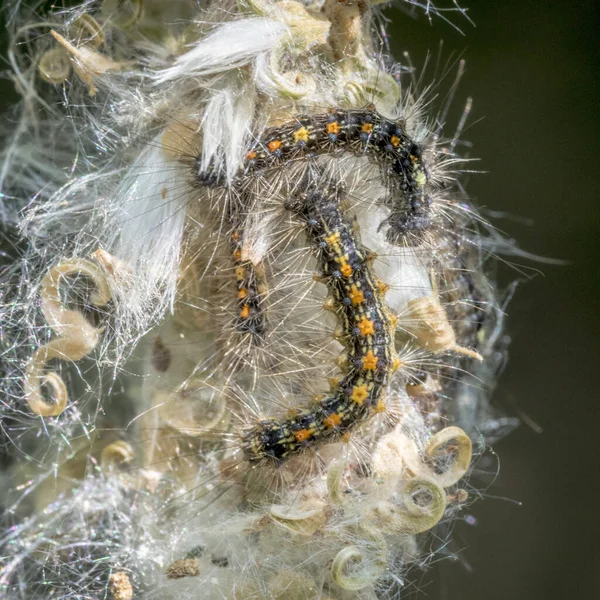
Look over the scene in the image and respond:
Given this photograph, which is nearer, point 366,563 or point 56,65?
point 366,563

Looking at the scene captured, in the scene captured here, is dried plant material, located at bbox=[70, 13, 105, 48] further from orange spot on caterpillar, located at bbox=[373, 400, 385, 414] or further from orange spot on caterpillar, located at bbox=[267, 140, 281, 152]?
orange spot on caterpillar, located at bbox=[373, 400, 385, 414]

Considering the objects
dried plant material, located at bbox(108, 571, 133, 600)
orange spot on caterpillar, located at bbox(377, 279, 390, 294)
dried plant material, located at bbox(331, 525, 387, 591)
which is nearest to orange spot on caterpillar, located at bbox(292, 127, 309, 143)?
orange spot on caterpillar, located at bbox(377, 279, 390, 294)

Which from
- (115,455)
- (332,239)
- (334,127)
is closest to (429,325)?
(332,239)

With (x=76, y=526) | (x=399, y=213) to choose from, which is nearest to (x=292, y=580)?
(x=76, y=526)

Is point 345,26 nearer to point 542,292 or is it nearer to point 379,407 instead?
point 379,407

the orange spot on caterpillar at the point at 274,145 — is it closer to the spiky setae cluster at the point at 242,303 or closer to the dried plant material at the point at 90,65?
the spiky setae cluster at the point at 242,303

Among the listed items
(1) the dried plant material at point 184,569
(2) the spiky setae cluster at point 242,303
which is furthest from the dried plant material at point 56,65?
(1) the dried plant material at point 184,569

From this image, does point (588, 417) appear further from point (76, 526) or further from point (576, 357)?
point (76, 526)
